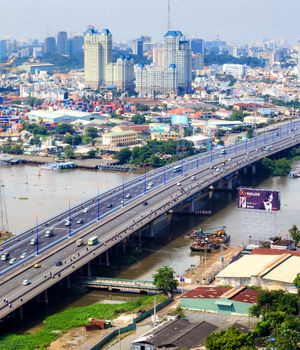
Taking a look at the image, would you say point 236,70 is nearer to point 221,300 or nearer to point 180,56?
point 180,56

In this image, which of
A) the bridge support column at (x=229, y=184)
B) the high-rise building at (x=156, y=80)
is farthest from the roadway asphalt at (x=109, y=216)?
the high-rise building at (x=156, y=80)

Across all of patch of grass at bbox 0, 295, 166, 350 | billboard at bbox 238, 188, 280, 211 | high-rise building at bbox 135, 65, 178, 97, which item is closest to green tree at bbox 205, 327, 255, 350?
patch of grass at bbox 0, 295, 166, 350

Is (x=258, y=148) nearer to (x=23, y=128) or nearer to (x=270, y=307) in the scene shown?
(x=23, y=128)

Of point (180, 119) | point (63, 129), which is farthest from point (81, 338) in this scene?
point (180, 119)

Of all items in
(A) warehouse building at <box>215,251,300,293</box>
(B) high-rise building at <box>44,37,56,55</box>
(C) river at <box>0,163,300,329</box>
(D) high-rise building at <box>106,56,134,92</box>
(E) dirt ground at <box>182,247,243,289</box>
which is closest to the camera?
(A) warehouse building at <box>215,251,300,293</box>

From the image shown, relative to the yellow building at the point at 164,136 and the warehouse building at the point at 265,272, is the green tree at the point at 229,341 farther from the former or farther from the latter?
the yellow building at the point at 164,136

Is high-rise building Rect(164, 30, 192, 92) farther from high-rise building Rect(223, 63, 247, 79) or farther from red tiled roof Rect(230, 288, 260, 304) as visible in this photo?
red tiled roof Rect(230, 288, 260, 304)
